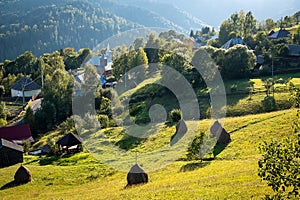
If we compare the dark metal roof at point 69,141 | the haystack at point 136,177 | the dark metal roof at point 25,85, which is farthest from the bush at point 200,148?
the dark metal roof at point 25,85

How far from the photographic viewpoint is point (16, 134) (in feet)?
176

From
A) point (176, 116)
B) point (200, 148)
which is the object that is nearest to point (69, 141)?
point (176, 116)

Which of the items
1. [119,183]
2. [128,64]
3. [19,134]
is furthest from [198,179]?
[128,64]

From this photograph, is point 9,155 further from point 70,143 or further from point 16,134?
point 16,134

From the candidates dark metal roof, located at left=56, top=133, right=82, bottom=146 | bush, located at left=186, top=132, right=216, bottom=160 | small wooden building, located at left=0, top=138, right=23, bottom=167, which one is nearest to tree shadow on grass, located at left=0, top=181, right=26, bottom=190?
small wooden building, located at left=0, top=138, right=23, bottom=167

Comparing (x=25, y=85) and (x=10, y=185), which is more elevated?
(x=25, y=85)

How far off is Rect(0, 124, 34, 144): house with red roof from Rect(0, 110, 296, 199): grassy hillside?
12420 millimetres

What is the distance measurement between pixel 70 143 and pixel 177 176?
64.0 ft

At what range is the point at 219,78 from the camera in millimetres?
61594

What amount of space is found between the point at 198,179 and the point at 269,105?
87.1 ft

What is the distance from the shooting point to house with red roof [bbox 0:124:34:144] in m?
52.2

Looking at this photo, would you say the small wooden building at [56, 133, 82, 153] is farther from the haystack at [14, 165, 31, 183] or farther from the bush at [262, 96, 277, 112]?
the bush at [262, 96, 277, 112]

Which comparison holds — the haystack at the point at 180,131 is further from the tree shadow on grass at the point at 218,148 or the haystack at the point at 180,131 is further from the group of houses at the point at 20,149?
the group of houses at the point at 20,149

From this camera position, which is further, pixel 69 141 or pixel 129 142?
pixel 129 142
